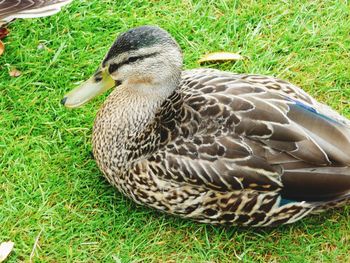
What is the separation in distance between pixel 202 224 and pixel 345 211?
2.60 feet

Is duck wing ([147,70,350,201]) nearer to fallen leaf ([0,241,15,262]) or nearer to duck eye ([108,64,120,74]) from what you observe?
duck eye ([108,64,120,74])

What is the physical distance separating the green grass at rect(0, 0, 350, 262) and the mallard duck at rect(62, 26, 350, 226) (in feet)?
0.60

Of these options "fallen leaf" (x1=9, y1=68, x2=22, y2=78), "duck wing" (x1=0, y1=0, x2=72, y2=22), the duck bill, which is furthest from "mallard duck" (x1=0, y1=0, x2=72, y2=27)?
the duck bill

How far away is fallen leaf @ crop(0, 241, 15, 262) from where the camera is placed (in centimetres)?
358

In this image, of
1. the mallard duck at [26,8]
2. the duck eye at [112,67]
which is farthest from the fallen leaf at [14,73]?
the duck eye at [112,67]

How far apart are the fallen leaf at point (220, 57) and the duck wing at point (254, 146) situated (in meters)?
0.95

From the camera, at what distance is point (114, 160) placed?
3672 millimetres

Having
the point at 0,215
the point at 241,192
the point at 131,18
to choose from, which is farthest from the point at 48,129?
the point at 241,192

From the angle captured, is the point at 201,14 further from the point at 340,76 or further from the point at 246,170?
the point at 246,170

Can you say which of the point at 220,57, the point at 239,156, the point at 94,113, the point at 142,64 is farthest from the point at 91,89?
the point at 220,57

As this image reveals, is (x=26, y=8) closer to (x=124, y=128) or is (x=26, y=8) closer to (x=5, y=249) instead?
(x=124, y=128)

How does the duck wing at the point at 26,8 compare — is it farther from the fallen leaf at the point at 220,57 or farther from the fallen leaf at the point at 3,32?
the fallen leaf at the point at 220,57

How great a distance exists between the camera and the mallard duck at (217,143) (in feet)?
11.0

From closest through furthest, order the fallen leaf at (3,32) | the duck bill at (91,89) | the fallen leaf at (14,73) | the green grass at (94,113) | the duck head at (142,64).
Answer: the duck head at (142,64) < the duck bill at (91,89) < the green grass at (94,113) < the fallen leaf at (14,73) < the fallen leaf at (3,32)
